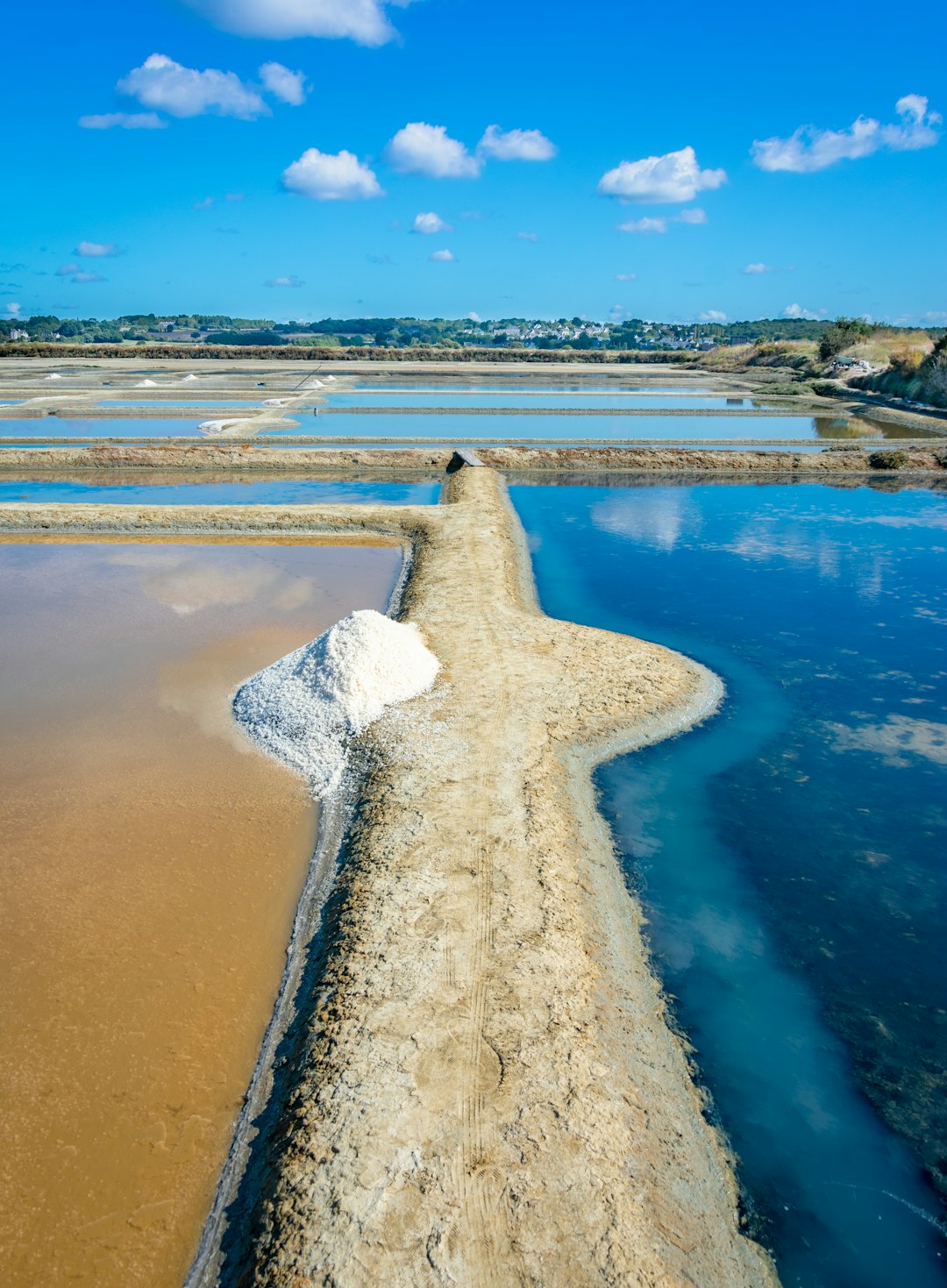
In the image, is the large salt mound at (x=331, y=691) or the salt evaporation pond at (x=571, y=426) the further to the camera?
the salt evaporation pond at (x=571, y=426)

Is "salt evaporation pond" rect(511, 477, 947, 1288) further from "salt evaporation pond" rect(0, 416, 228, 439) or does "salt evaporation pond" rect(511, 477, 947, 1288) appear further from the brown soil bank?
"salt evaporation pond" rect(0, 416, 228, 439)

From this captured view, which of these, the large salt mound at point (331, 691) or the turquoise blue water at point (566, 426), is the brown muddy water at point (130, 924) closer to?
the large salt mound at point (331, 691)

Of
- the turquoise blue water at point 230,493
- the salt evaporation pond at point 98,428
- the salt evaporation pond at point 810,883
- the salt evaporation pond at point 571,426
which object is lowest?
the turquoise blue water at point 230,493

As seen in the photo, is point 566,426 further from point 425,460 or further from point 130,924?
point 130,924

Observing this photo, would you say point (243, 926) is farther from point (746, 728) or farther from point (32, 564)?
point (32, 564)

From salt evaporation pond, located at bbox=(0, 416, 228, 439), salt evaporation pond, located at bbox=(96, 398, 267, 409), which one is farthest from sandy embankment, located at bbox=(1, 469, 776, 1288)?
salt evaporation pond, located at bbox=(96, 398, 267, 409)

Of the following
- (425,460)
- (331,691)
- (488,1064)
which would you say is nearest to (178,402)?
(425,460)

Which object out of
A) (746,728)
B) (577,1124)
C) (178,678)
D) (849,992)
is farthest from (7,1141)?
(746,728)

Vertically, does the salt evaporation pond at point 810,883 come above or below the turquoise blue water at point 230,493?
above

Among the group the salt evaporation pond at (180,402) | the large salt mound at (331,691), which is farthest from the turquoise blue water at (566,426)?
the large salt mound at (331,691)
